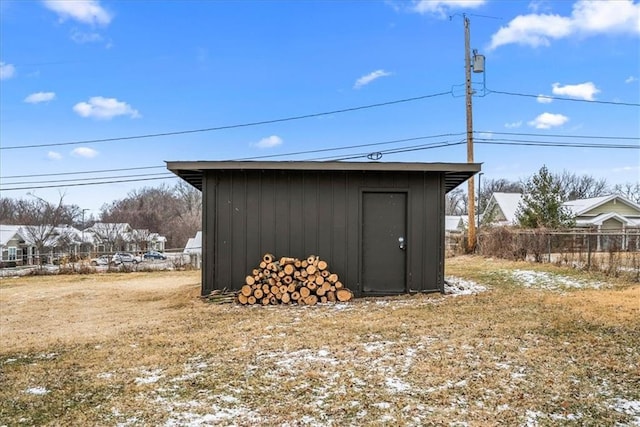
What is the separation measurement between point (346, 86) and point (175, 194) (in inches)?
1283

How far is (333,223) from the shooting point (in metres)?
6.86

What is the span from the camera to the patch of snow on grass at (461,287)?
23.2 feet

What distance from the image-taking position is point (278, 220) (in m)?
6.82

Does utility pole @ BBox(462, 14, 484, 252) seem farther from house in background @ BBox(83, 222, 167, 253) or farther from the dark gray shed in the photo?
house in background @ BBox(83, 222, 167, 253)

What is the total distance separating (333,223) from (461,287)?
2642 mm

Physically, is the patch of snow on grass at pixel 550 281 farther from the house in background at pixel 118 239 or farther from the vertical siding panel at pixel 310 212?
the house in background at pixel 118 239

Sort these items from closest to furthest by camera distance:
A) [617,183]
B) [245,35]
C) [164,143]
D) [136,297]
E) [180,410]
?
[180,410]
[136,297]
[245,35]
[164,143]
[617,183]

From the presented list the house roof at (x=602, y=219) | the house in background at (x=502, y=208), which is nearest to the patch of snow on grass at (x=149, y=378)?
the house roof at (x=602, y=219)

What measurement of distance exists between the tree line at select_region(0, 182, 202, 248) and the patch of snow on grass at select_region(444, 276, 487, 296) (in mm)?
34071

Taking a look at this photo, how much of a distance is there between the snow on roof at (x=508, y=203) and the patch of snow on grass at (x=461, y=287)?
62.9 feet

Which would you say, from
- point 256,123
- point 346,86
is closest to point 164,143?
point 256,123

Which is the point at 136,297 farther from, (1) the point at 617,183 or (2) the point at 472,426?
(1) the point at 617,183

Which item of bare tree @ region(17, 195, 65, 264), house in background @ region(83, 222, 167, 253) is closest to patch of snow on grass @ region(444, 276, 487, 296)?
house in background @ region(83, 222, 167, 253)

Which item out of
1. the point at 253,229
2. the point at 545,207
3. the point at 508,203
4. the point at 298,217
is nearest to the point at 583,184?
the point at 508,203
